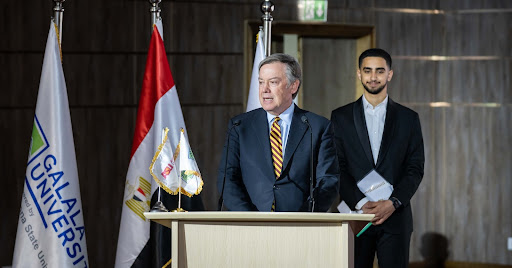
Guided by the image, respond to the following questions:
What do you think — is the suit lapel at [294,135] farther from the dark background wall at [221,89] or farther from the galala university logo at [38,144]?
the dark background wall at [221,89]

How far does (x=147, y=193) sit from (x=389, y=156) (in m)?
1.52

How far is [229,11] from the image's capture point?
6.46 m

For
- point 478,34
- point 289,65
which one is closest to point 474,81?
point 478,34

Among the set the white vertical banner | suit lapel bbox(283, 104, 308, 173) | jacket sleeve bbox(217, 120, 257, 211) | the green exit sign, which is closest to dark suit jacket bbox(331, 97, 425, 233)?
suit lapel bbox(283, 104, 308, 173)

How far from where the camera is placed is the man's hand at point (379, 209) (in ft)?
13.4

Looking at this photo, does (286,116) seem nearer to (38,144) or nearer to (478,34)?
(38,144)

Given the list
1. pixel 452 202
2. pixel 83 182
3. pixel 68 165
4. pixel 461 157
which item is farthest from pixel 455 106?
pixel 68 165

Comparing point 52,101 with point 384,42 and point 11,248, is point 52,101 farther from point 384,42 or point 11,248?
point 384,42

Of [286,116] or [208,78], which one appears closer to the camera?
[286,116]

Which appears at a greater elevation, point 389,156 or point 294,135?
point 294,135

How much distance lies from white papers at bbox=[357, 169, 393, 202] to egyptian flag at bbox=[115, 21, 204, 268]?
42.3 inches

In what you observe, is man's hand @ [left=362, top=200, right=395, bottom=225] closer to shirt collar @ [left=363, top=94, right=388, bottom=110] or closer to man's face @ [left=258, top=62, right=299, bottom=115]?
shirt collar @ [left=363, top=94, right=388, bottom=110]

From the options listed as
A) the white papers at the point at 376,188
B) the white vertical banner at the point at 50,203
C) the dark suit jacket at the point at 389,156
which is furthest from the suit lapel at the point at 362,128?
the white vertical banner at the point at 50,203

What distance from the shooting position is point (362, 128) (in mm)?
4254
